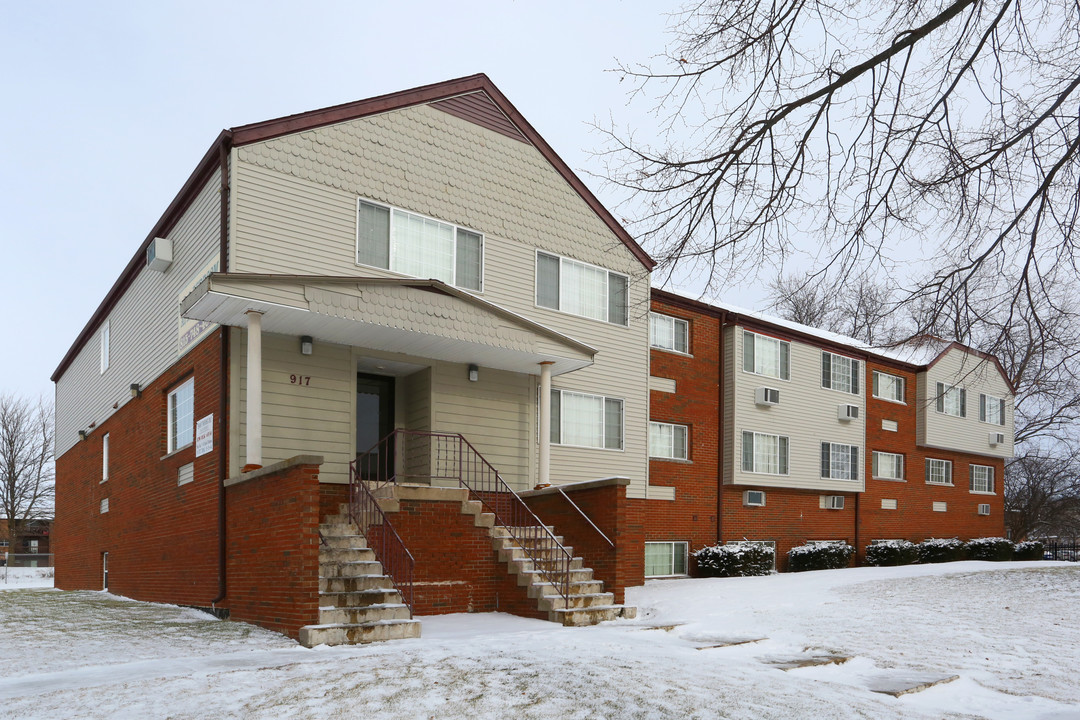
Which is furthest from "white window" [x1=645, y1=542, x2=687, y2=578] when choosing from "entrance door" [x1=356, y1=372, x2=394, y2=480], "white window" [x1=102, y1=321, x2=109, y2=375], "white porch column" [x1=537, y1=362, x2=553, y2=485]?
"white window" [x1=102, y1=321, x2=109, y2=375]

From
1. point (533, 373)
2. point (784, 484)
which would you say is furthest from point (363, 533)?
point (784, 484)

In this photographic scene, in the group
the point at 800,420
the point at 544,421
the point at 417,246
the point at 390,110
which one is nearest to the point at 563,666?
the point at 544,421

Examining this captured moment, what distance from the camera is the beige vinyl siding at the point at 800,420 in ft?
74.0

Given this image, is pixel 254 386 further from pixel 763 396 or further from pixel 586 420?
pixel 763 396

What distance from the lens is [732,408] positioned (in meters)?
22.3

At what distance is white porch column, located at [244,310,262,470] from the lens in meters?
11.3

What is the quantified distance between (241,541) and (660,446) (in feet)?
38.5

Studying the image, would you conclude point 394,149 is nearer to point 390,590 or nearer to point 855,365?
point 390,590

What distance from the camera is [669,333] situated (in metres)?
21.1

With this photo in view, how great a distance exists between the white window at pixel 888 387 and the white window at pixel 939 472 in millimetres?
3116

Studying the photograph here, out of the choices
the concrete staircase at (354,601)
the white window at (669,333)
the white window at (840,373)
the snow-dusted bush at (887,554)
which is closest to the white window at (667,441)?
the white window at (669,333)

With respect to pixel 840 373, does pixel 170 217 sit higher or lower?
higher

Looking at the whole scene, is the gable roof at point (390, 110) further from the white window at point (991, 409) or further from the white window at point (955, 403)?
the white window at point (991, 409)

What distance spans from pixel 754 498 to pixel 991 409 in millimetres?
16152
